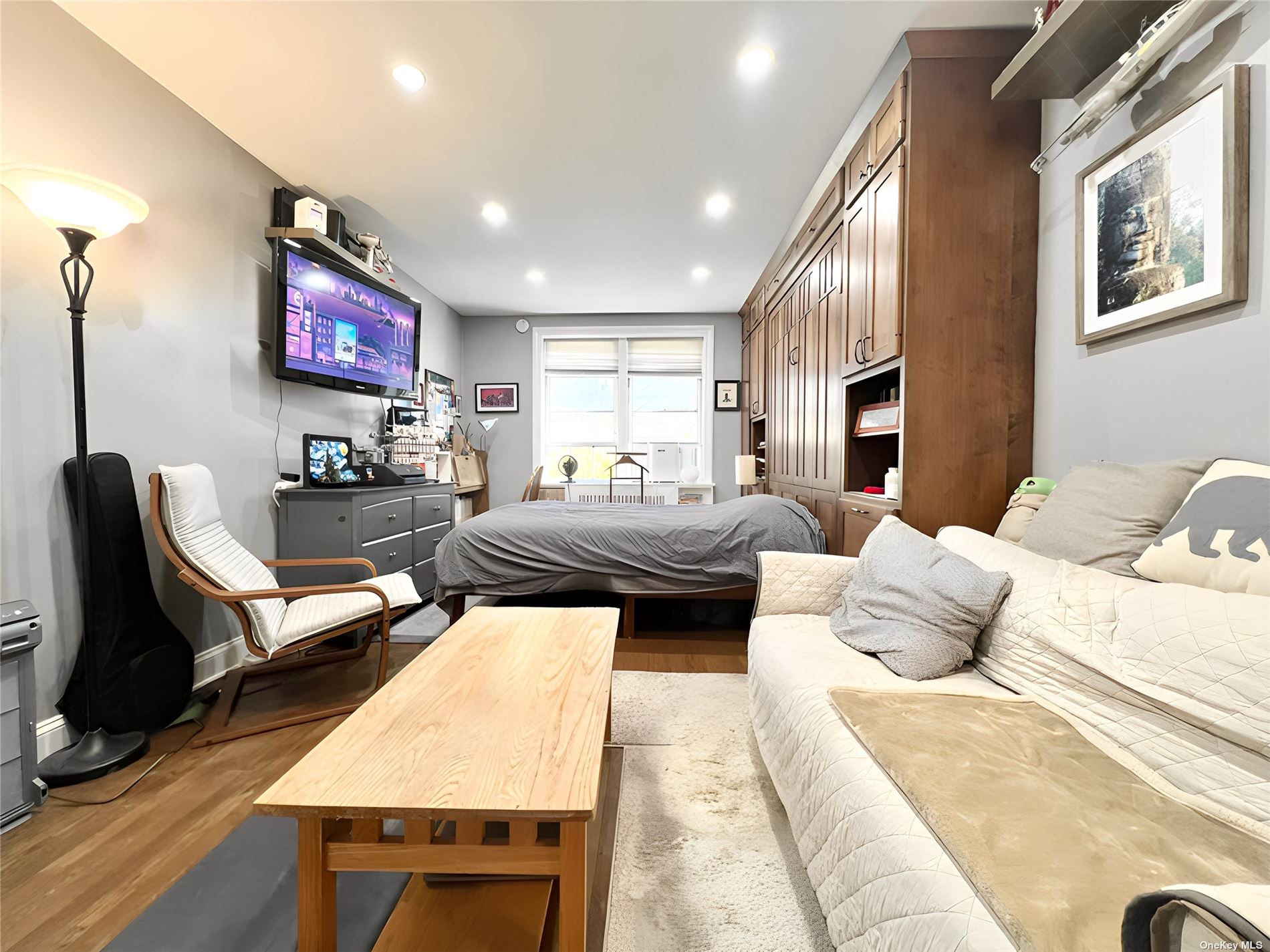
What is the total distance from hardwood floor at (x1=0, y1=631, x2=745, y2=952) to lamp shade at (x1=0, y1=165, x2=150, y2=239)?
184 cm

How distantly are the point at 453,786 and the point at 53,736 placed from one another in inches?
79.8

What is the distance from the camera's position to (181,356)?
94.7 inches

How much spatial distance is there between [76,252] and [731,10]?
8.05ft

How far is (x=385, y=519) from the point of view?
10.4ft

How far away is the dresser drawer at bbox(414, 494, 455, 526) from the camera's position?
359 cm

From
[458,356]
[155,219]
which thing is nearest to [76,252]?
[155,219]

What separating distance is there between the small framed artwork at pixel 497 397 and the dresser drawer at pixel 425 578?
2.67 metres

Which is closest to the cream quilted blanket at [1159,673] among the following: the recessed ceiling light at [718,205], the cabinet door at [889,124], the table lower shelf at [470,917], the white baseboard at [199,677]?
the table lower shelf at [470,917]

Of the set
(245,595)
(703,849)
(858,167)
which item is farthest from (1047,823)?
(858,167)

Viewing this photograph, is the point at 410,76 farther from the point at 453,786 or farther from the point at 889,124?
the point at 453,786

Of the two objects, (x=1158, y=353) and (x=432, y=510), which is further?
(x=432, y=510)

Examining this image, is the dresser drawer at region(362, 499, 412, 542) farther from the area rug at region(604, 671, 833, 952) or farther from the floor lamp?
the area rug at region(604, 671, 833, 952)

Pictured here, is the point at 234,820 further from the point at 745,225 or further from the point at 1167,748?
the point at 745,225

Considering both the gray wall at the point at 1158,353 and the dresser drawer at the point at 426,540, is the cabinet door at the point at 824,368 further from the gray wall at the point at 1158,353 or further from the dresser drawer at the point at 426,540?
the dresser drawer at the point at 426,540
